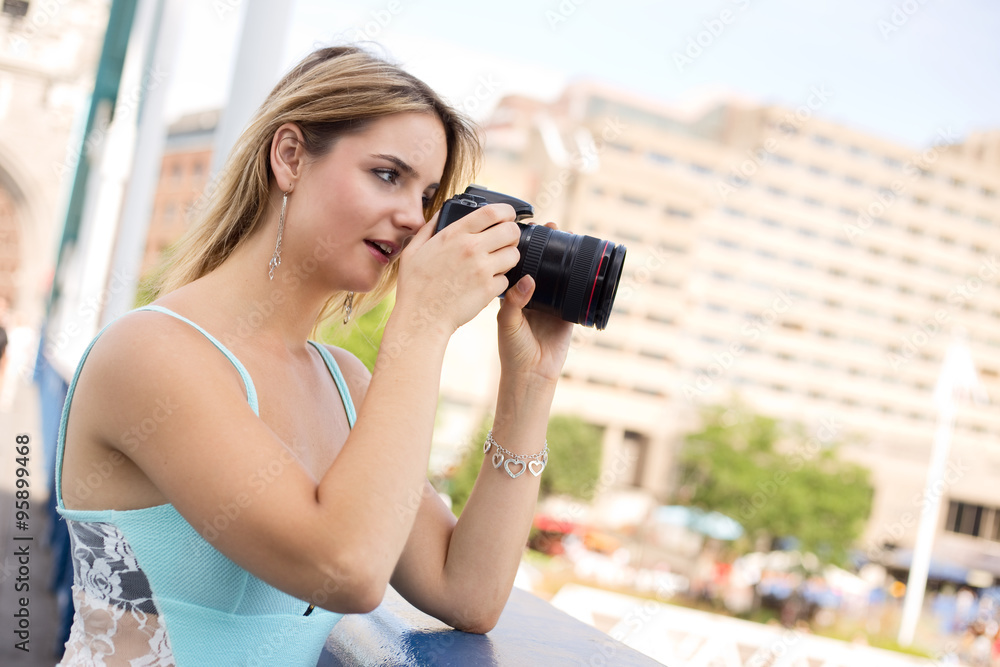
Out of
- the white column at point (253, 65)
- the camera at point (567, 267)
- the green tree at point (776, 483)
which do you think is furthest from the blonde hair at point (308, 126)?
the green tree at point (776, 483)

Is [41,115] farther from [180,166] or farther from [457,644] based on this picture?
[180,166]

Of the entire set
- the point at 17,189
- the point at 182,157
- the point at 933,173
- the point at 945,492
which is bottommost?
the point at 945,492

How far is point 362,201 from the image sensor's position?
977mm

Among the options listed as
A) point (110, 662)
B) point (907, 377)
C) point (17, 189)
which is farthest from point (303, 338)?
A: point (907, 377)

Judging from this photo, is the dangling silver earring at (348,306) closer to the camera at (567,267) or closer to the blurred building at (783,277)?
the camera at (567,267)

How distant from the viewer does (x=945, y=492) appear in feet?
141

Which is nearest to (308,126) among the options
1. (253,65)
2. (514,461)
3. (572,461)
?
(514,461)

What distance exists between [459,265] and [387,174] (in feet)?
0.54

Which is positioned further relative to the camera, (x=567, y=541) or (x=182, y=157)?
(x=182, y=157)

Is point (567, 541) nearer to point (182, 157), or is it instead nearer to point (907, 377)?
point (907, 377)

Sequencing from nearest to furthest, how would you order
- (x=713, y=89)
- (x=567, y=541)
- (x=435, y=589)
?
(x=435, y=589), (x=567, y=541), (x=713, y=89)

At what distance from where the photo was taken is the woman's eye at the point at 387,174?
0.99m

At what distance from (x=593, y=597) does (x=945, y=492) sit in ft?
93.8

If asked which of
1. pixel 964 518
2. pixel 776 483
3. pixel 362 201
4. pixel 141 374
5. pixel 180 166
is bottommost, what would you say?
pixel 964 518
